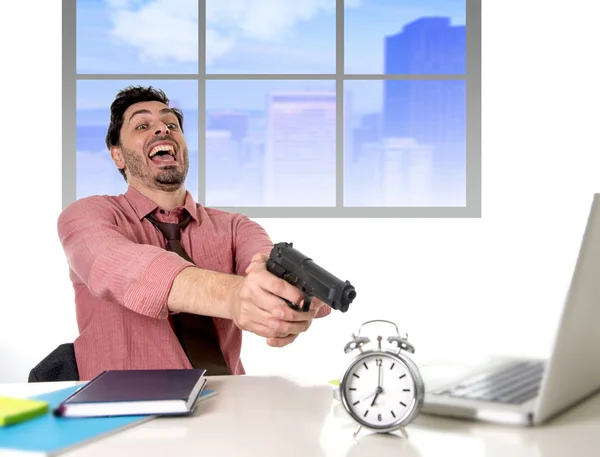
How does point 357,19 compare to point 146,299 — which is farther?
point 357,19

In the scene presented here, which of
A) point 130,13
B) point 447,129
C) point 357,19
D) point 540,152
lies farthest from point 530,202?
point 130,13

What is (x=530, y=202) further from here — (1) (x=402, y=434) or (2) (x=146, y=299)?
(1) (x=402, y=434)

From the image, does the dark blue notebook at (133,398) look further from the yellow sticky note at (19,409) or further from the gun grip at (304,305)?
the gun grip at (304,305)

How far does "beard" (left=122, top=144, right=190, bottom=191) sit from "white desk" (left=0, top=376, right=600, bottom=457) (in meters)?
1.18

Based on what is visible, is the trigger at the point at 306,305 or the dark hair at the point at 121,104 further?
Answer: the dark hair at the point at 121,104

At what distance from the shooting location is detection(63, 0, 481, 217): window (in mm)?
4277

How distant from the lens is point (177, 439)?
37.0 inches

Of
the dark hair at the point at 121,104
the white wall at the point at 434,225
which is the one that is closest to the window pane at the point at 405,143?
the white wall at the point at 434,225

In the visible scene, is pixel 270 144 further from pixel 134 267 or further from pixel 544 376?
pixel 544 376

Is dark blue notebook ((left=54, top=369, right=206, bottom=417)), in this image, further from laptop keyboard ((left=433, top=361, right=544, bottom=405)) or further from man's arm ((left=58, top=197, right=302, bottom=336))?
laptop keyboard ((left=433, top=361, right=544, bottom=405))

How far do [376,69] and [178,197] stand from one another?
2.62 metres

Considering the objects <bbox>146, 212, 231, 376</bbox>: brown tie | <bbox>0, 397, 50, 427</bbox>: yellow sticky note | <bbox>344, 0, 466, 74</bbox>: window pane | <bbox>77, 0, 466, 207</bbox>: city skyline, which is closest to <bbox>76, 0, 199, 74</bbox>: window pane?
<bbox>77, 0, 466, 207</bbox>: city skyline

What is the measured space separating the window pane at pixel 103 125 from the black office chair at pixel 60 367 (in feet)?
8.38

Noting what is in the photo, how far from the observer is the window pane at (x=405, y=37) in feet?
14.5
